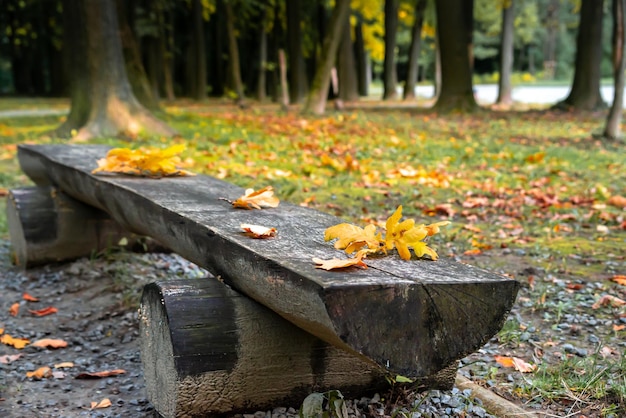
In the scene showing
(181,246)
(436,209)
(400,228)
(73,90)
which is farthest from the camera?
(73,90)

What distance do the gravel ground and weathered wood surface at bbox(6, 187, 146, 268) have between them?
10 cm

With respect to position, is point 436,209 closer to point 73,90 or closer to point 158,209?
point 158,209

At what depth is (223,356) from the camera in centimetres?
267

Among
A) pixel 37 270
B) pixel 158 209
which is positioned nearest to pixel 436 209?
pixel 37 270

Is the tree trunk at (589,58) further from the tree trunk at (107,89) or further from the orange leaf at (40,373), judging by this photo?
the orange leaf at (40,373)

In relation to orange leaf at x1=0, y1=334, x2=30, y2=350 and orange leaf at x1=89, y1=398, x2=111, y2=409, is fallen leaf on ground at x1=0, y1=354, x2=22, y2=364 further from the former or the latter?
orange leaf at x1=89, y1=398, x2=111, y2=409

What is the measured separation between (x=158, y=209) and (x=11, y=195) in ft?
8.64

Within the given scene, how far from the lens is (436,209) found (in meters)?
6.56

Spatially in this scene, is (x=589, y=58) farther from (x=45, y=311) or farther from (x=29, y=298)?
(x=45, y=311)

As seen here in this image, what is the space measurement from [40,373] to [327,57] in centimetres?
1277

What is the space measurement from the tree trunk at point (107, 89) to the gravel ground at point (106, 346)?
→ 5.57m

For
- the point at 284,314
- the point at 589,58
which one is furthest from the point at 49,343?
the point at 589,58

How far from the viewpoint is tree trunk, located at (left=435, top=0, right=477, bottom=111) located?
703 inches

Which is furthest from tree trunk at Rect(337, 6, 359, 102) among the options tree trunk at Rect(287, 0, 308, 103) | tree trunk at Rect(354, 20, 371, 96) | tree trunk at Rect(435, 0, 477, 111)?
tree trunk at Rect(435, 0, 477, 111)
